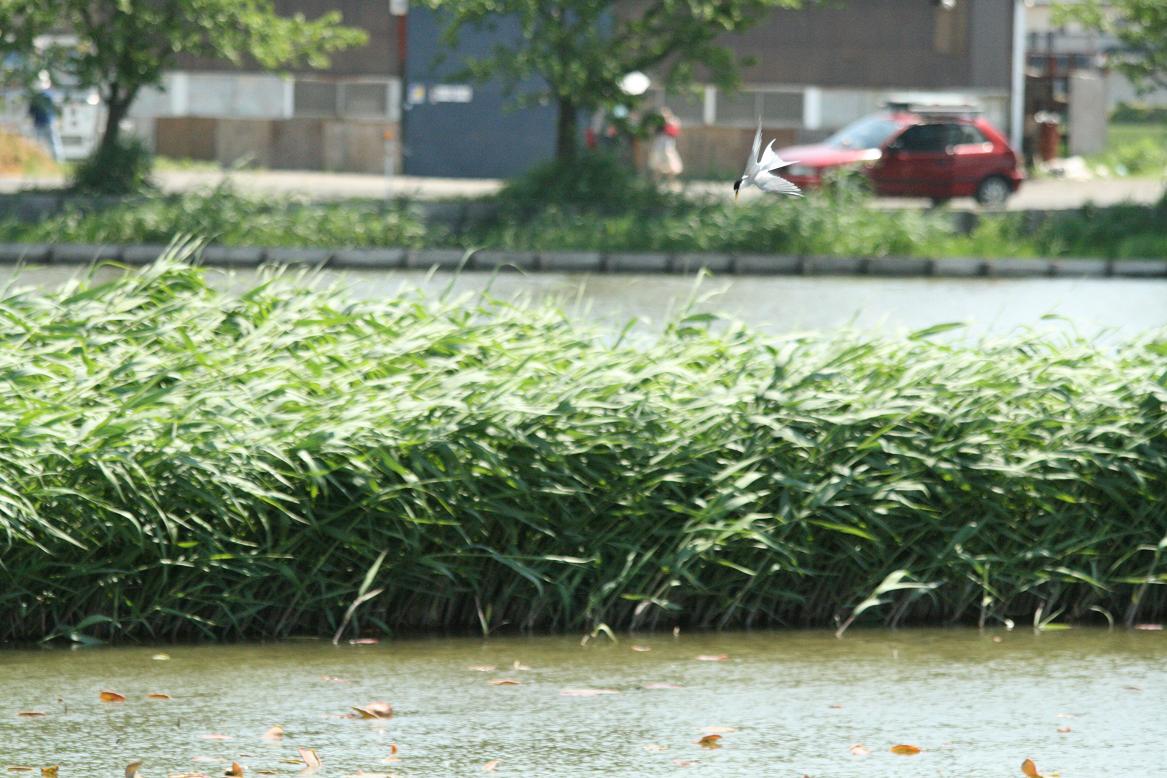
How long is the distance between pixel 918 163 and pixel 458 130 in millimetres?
11569

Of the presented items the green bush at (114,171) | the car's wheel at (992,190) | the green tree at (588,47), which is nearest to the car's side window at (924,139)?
the car's wheel at (992,190)

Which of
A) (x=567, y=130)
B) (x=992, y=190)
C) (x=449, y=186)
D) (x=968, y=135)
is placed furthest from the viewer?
(x=449, y=186)

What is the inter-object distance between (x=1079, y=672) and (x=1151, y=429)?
133 centimetres

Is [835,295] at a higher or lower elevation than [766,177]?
lower

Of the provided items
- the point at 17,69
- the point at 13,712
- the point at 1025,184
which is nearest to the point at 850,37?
the point at 1025,184

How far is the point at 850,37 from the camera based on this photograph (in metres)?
40.3

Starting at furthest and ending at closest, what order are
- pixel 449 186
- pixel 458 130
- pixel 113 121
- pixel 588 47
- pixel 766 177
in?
1. pixel 458 130
2. pixel 449 186
3. pixel 588 47
4. pixel 113 121
5. pixel 766 177

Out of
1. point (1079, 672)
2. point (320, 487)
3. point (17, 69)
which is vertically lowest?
point (1079, 672)

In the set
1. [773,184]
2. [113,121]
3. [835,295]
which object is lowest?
[835,295]

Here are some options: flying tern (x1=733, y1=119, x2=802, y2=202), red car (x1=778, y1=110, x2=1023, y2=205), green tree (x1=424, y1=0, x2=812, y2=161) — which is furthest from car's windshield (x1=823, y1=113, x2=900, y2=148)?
flying tern (x1=733, y1=119, x2=802, y2=202)

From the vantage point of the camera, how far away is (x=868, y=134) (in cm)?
3191

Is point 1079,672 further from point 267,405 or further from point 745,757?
point 267,405

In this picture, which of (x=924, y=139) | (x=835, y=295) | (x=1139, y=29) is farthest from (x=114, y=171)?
(x=1139, y=29)

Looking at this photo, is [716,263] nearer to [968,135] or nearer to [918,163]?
[918,163]
